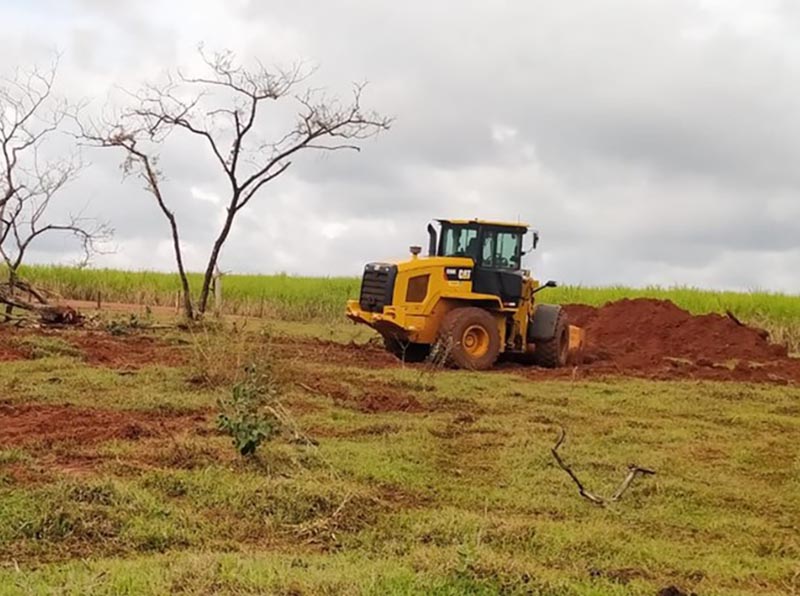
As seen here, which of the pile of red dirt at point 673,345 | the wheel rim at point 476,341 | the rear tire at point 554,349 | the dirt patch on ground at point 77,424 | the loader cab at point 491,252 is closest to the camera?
the dirt patch on ground at point 77,424

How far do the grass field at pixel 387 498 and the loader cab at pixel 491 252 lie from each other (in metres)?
4.24

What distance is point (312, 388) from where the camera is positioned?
42.1 ft

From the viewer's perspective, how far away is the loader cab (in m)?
16.7

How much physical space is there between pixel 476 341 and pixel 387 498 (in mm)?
9136

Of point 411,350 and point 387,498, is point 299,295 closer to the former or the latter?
point 411,350

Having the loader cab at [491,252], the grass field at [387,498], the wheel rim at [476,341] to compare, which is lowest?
the grass field at [387,498]

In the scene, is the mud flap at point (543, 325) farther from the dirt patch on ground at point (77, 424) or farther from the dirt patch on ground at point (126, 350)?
the dirt patch on ground at point (77, 424)

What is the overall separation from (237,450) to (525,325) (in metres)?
10.0

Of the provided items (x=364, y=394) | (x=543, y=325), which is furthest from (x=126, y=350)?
(x=543, y=325)

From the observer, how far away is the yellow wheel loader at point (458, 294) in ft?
53.4

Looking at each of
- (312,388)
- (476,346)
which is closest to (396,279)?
(476,346)

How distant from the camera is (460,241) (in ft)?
55.6

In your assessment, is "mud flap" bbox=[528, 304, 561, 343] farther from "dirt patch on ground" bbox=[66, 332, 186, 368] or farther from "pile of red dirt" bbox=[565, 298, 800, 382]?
"dirt patch on ground" bbox=[66, 332, 186, 368]

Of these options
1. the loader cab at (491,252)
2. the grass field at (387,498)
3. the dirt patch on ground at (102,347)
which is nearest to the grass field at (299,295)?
the loader cab at (491,252)
